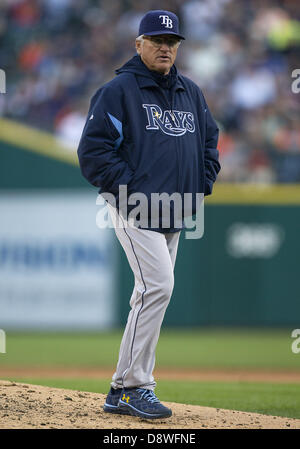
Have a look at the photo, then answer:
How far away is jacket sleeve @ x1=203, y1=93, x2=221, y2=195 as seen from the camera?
4.50 meters

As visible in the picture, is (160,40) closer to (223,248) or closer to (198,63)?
(223,248)

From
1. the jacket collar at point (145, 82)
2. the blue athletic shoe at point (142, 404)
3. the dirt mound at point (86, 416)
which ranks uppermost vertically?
the jacket collar at point (145, 82)

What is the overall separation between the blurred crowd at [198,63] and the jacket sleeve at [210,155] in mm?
6750

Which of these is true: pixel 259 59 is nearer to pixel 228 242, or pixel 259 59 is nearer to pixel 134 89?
pixel 228 242

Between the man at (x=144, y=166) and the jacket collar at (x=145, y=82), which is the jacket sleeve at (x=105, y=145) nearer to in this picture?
the man at (x=144, y=166)

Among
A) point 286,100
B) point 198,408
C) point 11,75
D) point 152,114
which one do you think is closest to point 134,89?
point 152,114

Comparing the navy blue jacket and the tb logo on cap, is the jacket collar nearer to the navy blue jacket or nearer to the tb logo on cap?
the navy blue jacket

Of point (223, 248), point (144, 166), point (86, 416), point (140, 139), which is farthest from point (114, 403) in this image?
point (223, 248)

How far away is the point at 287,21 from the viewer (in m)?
13.1

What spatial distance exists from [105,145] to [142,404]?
1340mm

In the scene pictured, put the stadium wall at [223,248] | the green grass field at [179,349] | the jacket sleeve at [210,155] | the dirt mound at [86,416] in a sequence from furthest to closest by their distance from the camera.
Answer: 1. the stadium wall at [223,248]
2. the green grass field at [179,349]
3. the jacket sleeve at [210,155]
4. the dirt mound at [86,416]

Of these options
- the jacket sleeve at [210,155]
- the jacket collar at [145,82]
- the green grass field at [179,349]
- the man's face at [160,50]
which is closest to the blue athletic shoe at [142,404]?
the jacket sleeve at [210,155]

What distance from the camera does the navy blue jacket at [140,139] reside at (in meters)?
4.10

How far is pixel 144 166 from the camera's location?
4.11 m
